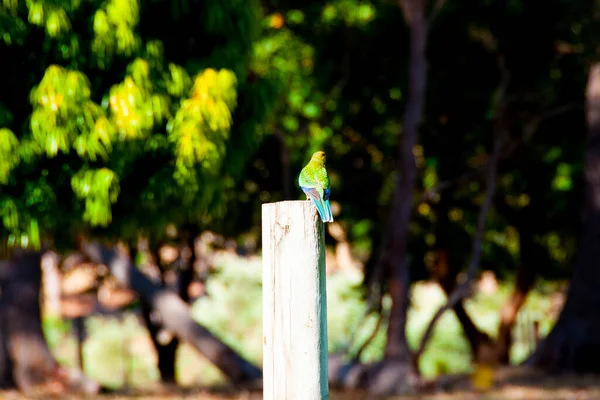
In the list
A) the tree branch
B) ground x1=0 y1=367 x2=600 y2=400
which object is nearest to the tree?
ground x1=0 y1=367 x2=600 y2=400

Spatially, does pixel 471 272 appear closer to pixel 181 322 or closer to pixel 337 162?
pixel 337 162

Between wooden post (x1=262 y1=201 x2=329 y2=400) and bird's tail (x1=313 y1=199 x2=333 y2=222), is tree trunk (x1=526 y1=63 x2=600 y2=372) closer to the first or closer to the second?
bird's tail (x1=313 y1=199 x2=333 y2=222)

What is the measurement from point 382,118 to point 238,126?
6.70 m

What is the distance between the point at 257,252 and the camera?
56.7 ft

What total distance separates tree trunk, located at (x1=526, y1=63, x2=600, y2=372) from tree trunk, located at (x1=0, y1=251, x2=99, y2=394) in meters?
6.50

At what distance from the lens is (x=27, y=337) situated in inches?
521

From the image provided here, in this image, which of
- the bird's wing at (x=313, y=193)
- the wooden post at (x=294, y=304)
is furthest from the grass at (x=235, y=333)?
the wooden post at (x=294, y=304)

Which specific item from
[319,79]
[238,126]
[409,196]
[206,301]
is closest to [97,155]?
[238,126]

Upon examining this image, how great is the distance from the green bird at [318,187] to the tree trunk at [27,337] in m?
8.80

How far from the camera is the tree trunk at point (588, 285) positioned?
13477 mm

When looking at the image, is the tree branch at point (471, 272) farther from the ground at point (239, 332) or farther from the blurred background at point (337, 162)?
the ground at point (239, 332)

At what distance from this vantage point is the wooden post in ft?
13.1

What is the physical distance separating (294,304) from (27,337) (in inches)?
394

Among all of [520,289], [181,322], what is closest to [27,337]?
[181,322]
